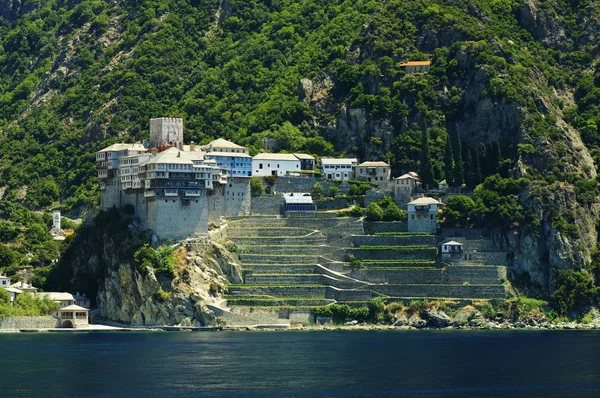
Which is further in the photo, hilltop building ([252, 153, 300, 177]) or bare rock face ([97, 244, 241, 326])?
hilltop building ([252, 153, 300, 177])

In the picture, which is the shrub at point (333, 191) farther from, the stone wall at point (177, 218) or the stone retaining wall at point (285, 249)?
the stone wall at point (177, 218)

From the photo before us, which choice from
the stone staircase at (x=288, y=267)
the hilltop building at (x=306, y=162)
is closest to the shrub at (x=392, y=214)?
the stone staircase at (x=288, y=267)

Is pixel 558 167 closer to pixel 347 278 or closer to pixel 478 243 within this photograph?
pixel 478 243

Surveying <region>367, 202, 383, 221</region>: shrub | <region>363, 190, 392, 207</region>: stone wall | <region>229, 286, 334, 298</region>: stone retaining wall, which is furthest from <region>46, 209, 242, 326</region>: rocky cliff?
<region>363, 190, 392, 207</region>: stone wall

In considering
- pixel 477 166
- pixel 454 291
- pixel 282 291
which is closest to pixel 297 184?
pixel 282 291

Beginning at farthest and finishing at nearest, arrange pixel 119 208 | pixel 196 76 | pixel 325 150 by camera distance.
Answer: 1. pixel 196 76
2. pixel 325 150
3. pixel 119 208

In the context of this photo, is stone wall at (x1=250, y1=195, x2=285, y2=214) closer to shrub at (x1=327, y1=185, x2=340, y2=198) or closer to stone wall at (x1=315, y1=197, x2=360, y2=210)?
stone wall at (x1=315, y1=197, x2=360, y2=210)

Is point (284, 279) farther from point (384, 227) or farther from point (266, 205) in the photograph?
point (266, 205)

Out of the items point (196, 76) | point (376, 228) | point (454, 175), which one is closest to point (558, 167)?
point (454, 175)
